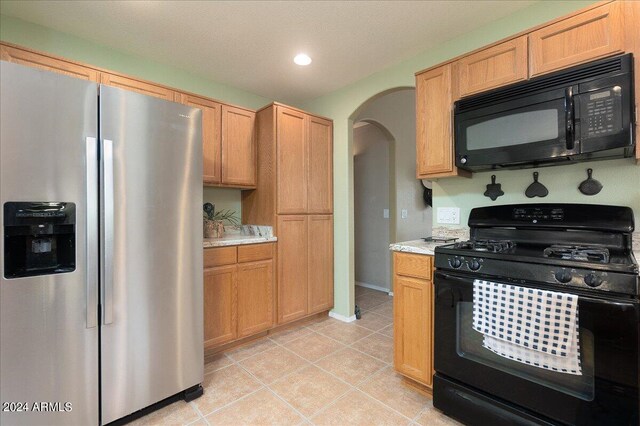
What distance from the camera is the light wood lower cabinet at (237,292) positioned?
7.70ft

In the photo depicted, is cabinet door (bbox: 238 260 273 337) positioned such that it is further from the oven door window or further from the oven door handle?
the oven door window

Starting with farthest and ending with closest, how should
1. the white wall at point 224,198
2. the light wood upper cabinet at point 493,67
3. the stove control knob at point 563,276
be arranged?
the white wall at point 224,198
the light wood upper cabinet at point 493,67
the stove control knob at point 563,276

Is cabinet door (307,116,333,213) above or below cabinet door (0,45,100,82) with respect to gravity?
below

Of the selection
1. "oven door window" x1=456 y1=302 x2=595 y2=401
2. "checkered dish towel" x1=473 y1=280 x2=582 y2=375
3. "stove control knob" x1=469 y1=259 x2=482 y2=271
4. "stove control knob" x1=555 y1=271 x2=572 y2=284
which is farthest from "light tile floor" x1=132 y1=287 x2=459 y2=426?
"stove control knob" x1=555 y1=271 x2=572 y2=284

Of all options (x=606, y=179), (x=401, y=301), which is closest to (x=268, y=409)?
(x=401, y=301)

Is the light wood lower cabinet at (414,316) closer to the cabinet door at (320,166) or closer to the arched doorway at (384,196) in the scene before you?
the cabinet door at (320,166)

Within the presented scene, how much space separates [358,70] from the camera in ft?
9.15

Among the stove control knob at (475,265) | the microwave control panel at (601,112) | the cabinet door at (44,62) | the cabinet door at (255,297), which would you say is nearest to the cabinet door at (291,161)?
the cabinet door at (255,297)

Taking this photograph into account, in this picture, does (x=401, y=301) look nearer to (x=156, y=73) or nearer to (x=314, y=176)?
(x=314, y=176)

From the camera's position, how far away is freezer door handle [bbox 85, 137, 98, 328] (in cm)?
143

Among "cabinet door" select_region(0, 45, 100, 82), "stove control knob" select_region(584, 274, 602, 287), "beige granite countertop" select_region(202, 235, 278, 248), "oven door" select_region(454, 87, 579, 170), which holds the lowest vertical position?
"stove control knob" select_region(584, 274, 602, 287)

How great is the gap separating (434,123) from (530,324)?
4.51 ft

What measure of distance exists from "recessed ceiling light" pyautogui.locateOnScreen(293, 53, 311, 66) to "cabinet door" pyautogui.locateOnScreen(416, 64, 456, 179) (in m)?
0.99

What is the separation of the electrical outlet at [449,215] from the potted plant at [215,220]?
6.57ft
